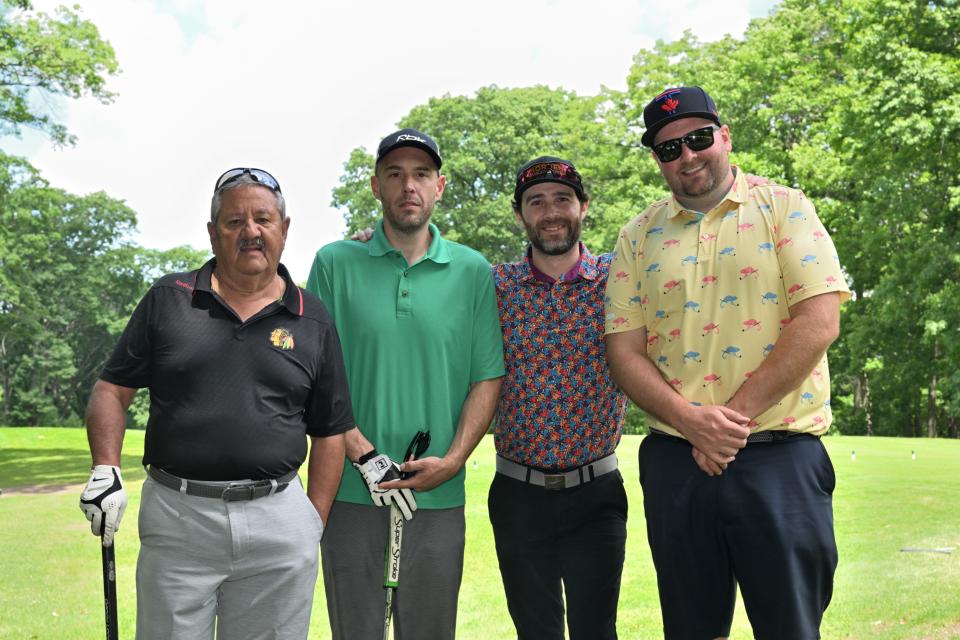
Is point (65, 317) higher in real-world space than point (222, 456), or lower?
higher

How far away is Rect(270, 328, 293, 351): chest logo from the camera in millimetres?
3384

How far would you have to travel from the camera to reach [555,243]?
436 centimetres

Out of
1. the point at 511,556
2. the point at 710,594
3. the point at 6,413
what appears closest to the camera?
the point at 710,594

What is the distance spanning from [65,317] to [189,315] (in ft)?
150

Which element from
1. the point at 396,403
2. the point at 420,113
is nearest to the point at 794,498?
the point at 396,403

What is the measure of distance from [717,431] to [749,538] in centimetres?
44

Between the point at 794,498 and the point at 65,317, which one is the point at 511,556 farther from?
the point at 65,317

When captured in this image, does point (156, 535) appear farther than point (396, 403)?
No

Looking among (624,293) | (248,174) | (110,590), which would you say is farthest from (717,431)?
(110,590)

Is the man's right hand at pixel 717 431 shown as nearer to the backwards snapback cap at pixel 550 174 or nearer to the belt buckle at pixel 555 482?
the belt buckle at pixel 555 482

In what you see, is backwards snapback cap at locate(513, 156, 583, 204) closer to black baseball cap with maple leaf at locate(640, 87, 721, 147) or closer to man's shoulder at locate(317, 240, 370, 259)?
black baseball cap with maple leaf at locate(640, 87, 721, 147)

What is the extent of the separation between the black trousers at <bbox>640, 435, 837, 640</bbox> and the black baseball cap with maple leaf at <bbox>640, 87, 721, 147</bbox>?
1332 millimetres

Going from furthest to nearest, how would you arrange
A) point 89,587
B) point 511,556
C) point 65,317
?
point 65,317 → point 89,587 → point 511,556

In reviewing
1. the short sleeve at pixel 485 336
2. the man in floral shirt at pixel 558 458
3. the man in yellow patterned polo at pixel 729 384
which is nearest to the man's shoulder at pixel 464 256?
the short sleeve at pixel 485 336
